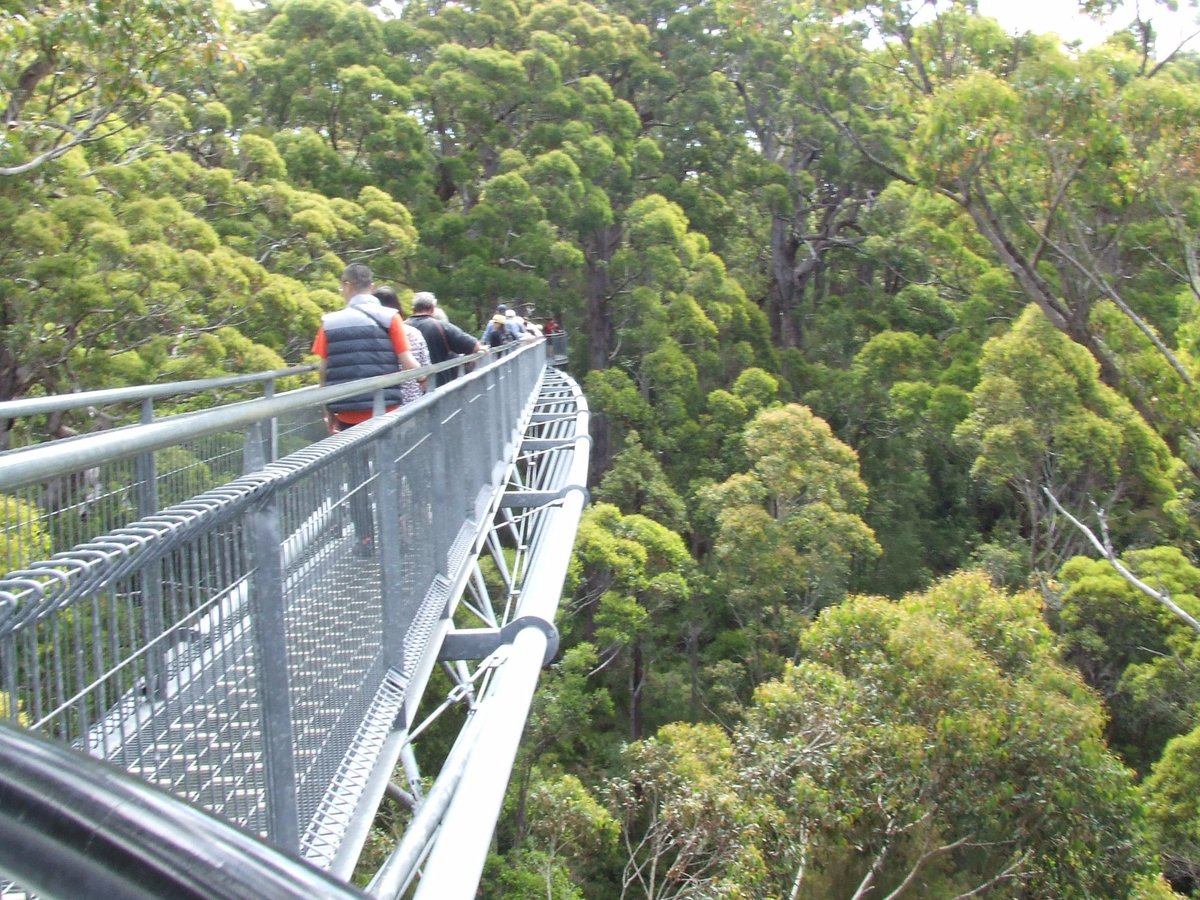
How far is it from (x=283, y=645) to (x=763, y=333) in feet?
80.9

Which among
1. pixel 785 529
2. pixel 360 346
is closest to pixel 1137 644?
pixel 785 529

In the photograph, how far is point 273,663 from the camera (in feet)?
6.15

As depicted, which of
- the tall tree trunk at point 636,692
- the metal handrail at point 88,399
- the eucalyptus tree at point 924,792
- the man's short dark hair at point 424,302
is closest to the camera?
the metal handrail at point 88,399

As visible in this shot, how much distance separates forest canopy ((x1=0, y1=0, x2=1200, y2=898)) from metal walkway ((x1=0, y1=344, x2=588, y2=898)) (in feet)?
13.4

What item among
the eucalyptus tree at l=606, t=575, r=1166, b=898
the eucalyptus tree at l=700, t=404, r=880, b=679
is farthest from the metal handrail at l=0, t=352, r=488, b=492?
the eucalyptus tree at l=700, t=404, r=880, b=679

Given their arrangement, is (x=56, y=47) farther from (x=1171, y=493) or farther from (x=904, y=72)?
(x=1171, y=493)

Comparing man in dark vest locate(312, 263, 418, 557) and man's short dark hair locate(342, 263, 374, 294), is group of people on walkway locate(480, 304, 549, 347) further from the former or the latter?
man in dark vest locate(312, 263, 418, 557)

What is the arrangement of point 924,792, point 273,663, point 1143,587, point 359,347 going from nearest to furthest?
point 273,663, point 359,347, point 1143,587, point 924,792

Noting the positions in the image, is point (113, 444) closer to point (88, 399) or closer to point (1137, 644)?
point (88, 399)

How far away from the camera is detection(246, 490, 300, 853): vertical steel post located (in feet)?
6.06

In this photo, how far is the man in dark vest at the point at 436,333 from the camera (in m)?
7.09

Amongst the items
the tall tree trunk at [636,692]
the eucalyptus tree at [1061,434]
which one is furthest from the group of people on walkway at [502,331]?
the tall tree trunk at [636,692]

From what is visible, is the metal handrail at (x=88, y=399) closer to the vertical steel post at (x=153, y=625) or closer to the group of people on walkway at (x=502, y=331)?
the vertical steel post at (x=153, y=625)

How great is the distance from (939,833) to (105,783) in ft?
42.7
